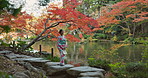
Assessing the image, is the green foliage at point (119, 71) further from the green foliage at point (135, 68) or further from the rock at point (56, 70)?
the rock at point (56, 70)

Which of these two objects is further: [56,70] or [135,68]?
[56,70]

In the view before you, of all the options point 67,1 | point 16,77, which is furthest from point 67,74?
point 67,1

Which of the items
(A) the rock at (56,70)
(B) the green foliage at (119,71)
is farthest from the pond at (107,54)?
(A) the rock at (56,70)

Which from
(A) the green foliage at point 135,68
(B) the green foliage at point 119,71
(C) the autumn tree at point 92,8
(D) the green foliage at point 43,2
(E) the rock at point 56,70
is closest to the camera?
(B) the green foliage at point 119,71

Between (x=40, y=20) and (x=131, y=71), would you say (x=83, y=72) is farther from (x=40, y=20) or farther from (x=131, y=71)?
(x=40, y=20)

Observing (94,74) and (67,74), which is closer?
(94,74)

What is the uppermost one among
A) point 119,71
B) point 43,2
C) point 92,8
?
point 92,8

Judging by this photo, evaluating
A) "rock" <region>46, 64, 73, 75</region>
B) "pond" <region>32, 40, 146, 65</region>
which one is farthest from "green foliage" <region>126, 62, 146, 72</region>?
"rock" <region>46, 64, 73, 75</region>

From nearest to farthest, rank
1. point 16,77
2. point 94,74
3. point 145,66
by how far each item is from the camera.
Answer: point 16,77 < point 94,74 < point 145,66

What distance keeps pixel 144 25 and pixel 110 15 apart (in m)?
5.89

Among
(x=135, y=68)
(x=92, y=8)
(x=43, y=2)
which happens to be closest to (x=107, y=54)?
(x=135, y=68)

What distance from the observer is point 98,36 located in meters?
26.6

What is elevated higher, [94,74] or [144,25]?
[144,25]

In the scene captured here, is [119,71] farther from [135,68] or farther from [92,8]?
[92,8]
